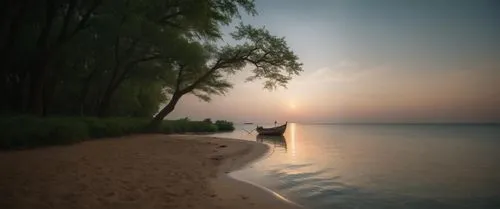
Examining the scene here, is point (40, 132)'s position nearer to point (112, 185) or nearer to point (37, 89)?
point (37, 89)

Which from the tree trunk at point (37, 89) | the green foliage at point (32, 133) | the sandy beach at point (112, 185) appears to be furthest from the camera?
the tree trunk at point (37, 89)

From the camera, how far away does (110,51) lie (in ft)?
69.3

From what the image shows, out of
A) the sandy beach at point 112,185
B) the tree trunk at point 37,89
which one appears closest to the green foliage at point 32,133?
the sandy beach at point 112,185

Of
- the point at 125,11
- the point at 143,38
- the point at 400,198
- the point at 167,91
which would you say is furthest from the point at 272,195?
the point at 167,91

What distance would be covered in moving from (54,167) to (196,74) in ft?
63.9

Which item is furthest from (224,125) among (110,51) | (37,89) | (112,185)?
(112,185)

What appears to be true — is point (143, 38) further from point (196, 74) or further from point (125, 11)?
point (196, 74)

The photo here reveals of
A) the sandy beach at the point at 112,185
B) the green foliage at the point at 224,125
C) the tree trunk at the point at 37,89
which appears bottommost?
the sandy beach at the point at 112,185

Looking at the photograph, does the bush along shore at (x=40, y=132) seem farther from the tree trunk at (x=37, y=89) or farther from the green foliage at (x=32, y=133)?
the tree trunk at (x=37, y=89)

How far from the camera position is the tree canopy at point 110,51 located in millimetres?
14867

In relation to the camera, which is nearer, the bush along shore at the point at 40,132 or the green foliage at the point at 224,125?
the bush along shore at the point at 40,132

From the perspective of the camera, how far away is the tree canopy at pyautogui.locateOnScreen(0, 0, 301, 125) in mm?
14867

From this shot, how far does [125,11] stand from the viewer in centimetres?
1536

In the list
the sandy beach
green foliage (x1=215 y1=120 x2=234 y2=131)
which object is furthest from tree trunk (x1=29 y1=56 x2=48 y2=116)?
green foliage (x1=215 y1=120 x2=234 y2=131)
